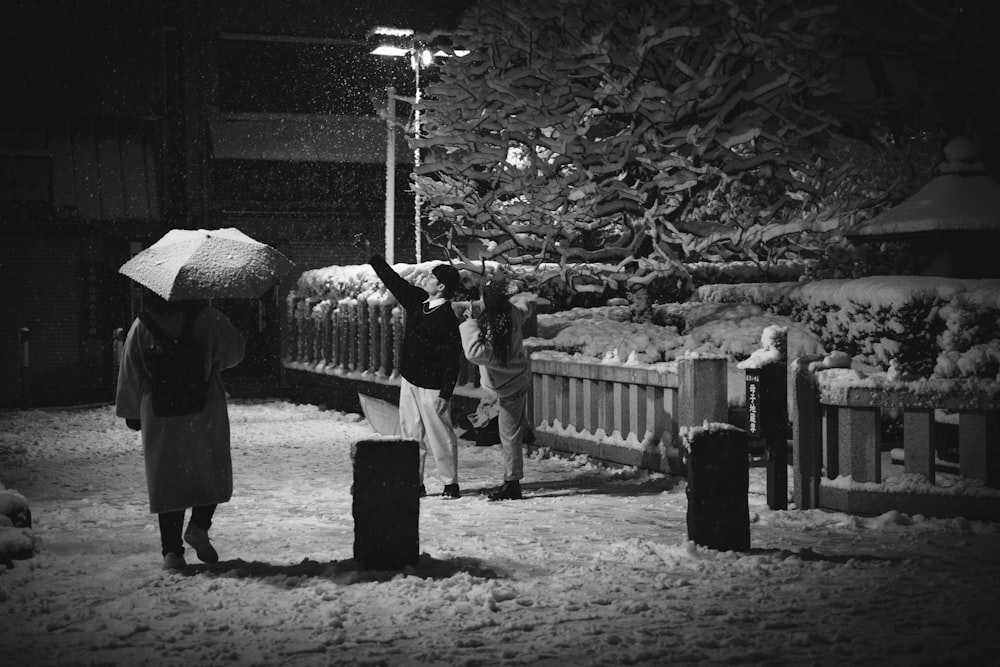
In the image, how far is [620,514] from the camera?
30.6 feet

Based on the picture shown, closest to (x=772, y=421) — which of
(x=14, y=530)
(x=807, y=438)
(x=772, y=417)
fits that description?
(x=772, y=417)

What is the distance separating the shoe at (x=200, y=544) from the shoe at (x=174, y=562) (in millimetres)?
114

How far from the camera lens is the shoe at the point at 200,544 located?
7301 mm

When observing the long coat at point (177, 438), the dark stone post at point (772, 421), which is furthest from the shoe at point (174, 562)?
the dark stone post at point (772, 421)

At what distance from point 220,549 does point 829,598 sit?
3.98 m

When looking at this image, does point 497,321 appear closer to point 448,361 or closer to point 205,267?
point 448,361

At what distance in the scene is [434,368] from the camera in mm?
10195

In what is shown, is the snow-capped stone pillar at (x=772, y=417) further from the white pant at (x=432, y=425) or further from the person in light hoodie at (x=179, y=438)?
the person in light hoodie at (x=179, y=438)

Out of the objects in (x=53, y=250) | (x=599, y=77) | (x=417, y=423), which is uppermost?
(x=599, y=77)

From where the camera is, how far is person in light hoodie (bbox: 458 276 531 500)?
10.2 m

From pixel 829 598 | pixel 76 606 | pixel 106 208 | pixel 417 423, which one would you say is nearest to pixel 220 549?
pixel 76 606

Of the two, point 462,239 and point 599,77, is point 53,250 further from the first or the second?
point 599,77

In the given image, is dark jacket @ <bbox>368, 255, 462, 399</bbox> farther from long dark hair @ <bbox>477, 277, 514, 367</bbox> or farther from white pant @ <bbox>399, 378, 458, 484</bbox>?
long dark hair @ <bbox>477, 277, 514, 367</bbox>

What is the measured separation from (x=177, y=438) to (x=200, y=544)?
661 millimetres
